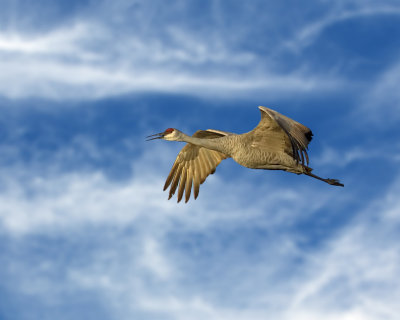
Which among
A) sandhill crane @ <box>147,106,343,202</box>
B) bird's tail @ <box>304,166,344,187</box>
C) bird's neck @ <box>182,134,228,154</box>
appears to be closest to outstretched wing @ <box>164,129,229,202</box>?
sandhill crane @ <box>147,106,343,202</box>

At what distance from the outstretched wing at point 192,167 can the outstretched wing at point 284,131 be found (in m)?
2.30

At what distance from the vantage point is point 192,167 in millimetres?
16703

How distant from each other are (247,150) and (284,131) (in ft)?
5.07

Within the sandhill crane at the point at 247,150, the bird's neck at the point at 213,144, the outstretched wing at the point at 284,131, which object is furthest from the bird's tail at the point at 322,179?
the bird's neck at the point at 213,144

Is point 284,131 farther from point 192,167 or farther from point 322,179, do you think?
point 192,167

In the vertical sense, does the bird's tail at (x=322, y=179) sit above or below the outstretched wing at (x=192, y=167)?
below

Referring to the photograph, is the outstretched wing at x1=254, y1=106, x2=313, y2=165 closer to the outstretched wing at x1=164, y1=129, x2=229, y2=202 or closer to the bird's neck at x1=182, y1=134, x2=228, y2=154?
the bird's neck at x1=182, y1=134, x2=228, y2=154

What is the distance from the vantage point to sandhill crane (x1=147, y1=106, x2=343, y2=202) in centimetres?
1349

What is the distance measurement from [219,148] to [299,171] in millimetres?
1882

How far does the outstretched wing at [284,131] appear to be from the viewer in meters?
12.9

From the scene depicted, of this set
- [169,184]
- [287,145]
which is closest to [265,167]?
[287,145]

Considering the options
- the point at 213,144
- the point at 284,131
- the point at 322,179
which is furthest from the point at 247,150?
the point at 322,179

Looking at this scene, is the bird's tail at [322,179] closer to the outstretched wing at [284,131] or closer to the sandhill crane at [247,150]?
the sandhill crane at [247,150]

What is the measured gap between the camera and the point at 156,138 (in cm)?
1547
